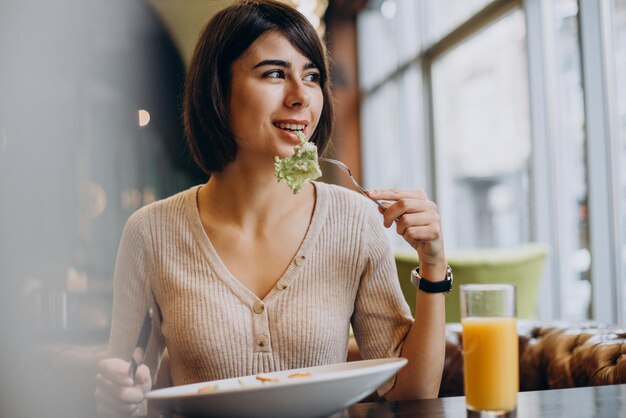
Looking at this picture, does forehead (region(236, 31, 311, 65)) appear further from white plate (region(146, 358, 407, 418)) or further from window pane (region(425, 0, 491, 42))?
window pane (region(425, 0, 491, 42))

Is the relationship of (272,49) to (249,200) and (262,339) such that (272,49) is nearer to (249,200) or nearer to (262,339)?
(249,200)

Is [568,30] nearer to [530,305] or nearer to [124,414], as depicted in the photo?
[530,305]

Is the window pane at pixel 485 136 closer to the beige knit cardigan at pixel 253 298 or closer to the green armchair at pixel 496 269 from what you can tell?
the green armchair at pixel 496 269

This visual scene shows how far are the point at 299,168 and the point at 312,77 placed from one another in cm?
30

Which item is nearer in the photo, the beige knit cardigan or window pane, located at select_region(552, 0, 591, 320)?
the beige knit cardigan

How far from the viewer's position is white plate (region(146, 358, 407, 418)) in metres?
0.80

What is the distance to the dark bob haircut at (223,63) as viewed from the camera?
1392 mm

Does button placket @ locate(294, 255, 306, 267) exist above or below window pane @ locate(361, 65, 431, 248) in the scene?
below

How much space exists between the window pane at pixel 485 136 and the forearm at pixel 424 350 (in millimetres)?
2657

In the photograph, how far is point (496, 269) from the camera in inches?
105

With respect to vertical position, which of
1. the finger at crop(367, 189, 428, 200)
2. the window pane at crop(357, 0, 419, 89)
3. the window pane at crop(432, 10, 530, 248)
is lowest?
the finger at crop(367, 189, 428, 200)

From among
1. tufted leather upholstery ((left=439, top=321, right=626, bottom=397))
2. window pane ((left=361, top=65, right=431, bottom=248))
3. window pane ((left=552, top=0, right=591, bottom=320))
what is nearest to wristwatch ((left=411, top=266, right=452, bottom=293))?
tufted leather upholstery ((left=439, top=321, right=626, bottom=397))

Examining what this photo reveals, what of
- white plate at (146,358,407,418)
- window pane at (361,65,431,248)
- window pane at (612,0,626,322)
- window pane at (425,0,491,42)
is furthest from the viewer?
window pane at (361,65,431,248)

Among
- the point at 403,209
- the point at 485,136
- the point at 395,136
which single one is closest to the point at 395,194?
the point at 403,209
